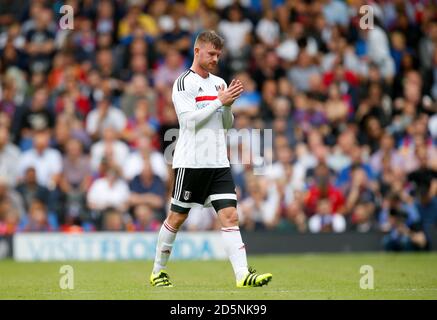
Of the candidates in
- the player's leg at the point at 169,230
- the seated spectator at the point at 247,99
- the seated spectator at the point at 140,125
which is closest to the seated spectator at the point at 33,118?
the seated spectator at the point at 140,125

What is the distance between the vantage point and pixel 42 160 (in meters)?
19.9

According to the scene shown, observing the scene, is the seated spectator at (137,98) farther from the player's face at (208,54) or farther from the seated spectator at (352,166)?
the player's face at (208,54)

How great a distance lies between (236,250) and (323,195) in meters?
8.42

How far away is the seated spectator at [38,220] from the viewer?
18.2 meters

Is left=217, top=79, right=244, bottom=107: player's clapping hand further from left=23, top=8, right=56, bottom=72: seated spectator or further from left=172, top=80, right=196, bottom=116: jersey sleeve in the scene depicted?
left=23, top=8, right=56, bottom=72: seated spectator

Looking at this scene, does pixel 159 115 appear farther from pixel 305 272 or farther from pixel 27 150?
pixel 305 272

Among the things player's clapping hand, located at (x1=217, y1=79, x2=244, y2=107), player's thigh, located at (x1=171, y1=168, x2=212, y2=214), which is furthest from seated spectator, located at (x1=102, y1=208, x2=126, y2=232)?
player's clapping hand, located at (x1=217, y1=79, x2=244, y2=107)

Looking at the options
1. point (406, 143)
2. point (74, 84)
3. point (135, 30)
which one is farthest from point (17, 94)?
point (406, 143)

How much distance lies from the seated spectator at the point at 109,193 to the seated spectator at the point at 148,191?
0.16 m

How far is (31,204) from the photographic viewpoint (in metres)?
18.8

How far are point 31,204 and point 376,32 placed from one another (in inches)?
350

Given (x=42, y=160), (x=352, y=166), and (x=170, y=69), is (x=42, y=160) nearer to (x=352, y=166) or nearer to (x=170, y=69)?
(x=170, y=69)

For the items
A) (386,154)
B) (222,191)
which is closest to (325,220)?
(386,154)
